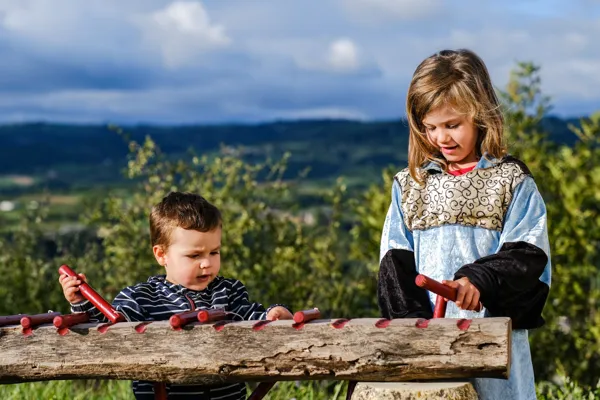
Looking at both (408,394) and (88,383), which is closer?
(408,394)

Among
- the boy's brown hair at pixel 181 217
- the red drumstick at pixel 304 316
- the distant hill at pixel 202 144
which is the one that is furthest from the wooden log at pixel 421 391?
the distant hill at pixel 202 144

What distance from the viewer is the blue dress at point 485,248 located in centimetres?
350

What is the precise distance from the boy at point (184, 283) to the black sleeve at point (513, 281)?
0.92 m

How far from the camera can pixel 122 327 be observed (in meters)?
3.59

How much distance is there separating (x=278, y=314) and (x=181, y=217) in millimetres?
574

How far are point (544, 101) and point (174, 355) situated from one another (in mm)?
4893

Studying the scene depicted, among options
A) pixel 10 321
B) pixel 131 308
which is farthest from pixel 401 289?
pixel 10 321

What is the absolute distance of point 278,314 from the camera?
3.75 m

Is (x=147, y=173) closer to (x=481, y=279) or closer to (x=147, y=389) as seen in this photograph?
(x=147, y=389)

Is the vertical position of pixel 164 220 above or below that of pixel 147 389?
above

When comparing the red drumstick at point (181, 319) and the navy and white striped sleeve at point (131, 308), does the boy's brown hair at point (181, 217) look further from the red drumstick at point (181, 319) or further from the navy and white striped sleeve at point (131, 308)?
the red drumstick at point (181, 319)

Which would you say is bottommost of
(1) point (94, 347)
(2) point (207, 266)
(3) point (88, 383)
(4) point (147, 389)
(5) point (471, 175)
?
(3) point (88, 383)

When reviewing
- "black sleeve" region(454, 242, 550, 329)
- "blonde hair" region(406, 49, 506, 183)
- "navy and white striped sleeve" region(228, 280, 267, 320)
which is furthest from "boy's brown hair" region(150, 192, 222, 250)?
"black sleeve" region(454, 242, 550, 329)

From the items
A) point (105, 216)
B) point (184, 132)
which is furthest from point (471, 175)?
point (184, 132)
